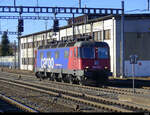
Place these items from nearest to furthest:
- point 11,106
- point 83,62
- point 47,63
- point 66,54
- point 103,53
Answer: point 11,106 → point 83,62 → point 103,53 → point 66,54 → point 47,63

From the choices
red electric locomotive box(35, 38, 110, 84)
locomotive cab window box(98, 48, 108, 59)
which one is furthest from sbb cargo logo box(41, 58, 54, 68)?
locomotive cab window box(98, 48, 108, 59)

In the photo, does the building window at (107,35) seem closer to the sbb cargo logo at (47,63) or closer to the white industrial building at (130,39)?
the white industrial building at (130,39)

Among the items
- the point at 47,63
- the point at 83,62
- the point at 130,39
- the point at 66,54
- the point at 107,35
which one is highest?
the point at 107,35

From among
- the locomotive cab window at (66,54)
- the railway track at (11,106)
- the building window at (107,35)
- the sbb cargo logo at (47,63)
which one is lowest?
the railway track at (11,106)

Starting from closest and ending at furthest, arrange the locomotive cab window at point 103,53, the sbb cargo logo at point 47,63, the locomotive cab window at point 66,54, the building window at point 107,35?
the locomotive cab window at point 103,53, the locomotive cab window at point 66,54, the sbb cargo logo at point 47,63, the building window at point 107,35

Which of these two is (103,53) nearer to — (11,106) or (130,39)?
(11,106)

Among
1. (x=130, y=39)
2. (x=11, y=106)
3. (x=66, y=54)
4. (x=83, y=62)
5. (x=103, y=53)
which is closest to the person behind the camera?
(x=11, y=106)

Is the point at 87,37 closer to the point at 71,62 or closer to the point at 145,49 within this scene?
the point at 71,62

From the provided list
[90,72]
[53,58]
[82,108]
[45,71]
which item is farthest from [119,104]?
[45,71]

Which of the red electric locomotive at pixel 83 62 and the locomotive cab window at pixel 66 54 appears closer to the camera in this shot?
the red electric locomotive at pixel 83 62

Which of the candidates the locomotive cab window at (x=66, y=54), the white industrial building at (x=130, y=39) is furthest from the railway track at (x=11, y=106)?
the white industrial building at (x=130, y=39)

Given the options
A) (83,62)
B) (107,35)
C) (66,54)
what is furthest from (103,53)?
(107,35)

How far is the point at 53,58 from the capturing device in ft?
93.9

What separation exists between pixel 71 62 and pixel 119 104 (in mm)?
10876
